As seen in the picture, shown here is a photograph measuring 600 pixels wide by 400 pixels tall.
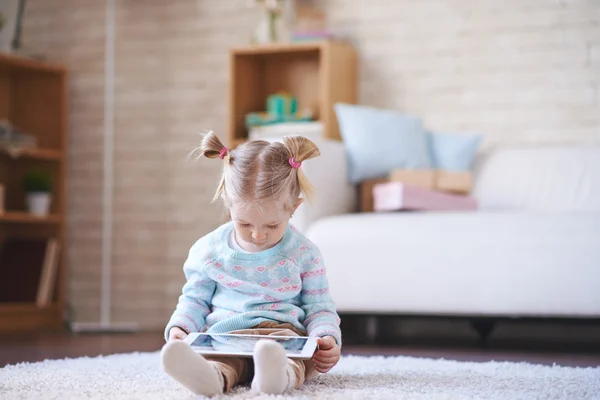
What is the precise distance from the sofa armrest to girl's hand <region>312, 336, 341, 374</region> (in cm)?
118

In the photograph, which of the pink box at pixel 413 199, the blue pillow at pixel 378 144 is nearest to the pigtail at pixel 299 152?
the pink box at pixel 413 199

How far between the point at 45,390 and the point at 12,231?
108 inches

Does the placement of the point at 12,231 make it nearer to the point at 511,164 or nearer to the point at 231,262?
the point at 511,164

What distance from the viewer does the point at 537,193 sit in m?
3.09

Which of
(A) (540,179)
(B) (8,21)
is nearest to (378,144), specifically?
(A) (540,179)

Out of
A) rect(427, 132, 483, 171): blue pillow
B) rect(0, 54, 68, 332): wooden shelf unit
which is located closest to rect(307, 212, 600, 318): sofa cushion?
rect(427, 132, 483, 171): blue pillow

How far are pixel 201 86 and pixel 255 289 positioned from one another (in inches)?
100

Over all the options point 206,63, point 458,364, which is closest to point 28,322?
point 206,63

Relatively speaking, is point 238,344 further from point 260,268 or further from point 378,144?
point 378,144

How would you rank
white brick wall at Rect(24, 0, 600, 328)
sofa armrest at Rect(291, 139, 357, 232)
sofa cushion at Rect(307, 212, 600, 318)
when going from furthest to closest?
white brick wall at Rect(24, 0, 600, 328) < sofa armrest at Rect(291, 139, 357, 232) < sofa cushion at Rect(307, 212, 600, 318)

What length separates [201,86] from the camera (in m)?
4.03

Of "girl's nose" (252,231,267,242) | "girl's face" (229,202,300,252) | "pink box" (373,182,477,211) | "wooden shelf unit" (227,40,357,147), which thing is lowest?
"pink box" (373,182,477,211)

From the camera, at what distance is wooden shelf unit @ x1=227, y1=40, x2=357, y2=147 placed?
353cm

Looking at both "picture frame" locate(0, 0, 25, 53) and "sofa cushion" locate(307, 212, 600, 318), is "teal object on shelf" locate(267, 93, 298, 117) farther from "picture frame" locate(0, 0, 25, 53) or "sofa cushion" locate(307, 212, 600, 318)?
"picture frame" locate(0, 0, 25, 53)
